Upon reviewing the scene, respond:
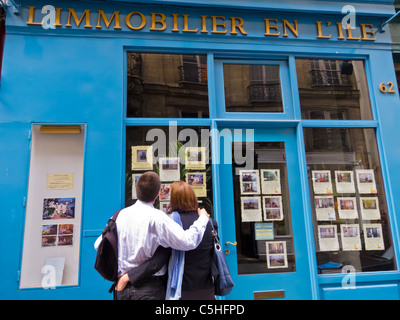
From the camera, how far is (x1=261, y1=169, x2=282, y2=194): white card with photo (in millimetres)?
4004

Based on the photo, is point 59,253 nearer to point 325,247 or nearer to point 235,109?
point 235,109

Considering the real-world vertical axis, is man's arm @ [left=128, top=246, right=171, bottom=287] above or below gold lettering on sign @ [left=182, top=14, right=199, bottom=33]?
below

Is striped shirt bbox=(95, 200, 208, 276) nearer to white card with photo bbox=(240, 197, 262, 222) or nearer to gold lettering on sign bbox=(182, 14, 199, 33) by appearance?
white card with photo bbox=(240, 197, 262, 222)

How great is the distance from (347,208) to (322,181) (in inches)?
20.1

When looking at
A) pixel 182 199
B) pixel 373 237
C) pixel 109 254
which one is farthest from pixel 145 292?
pixel 373 237

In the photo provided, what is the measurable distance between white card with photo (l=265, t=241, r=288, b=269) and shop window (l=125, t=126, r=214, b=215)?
92 centimetres

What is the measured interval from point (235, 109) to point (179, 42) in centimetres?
120

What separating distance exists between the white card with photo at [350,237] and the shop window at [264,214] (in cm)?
76

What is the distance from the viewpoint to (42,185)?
11.9ft

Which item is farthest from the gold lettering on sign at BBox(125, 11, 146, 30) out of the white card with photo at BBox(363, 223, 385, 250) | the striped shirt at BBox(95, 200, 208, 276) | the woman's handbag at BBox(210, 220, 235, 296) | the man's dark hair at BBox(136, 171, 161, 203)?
the white card with photo at BBox(363, 223, 385, 250)

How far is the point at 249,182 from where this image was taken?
3992 millimetres

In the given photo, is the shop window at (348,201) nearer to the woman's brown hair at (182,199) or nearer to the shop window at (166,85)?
the shop window at (166,85)

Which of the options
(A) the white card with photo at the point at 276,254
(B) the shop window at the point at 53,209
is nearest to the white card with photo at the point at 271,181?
(A) the white card with photo at the point at 276,254
